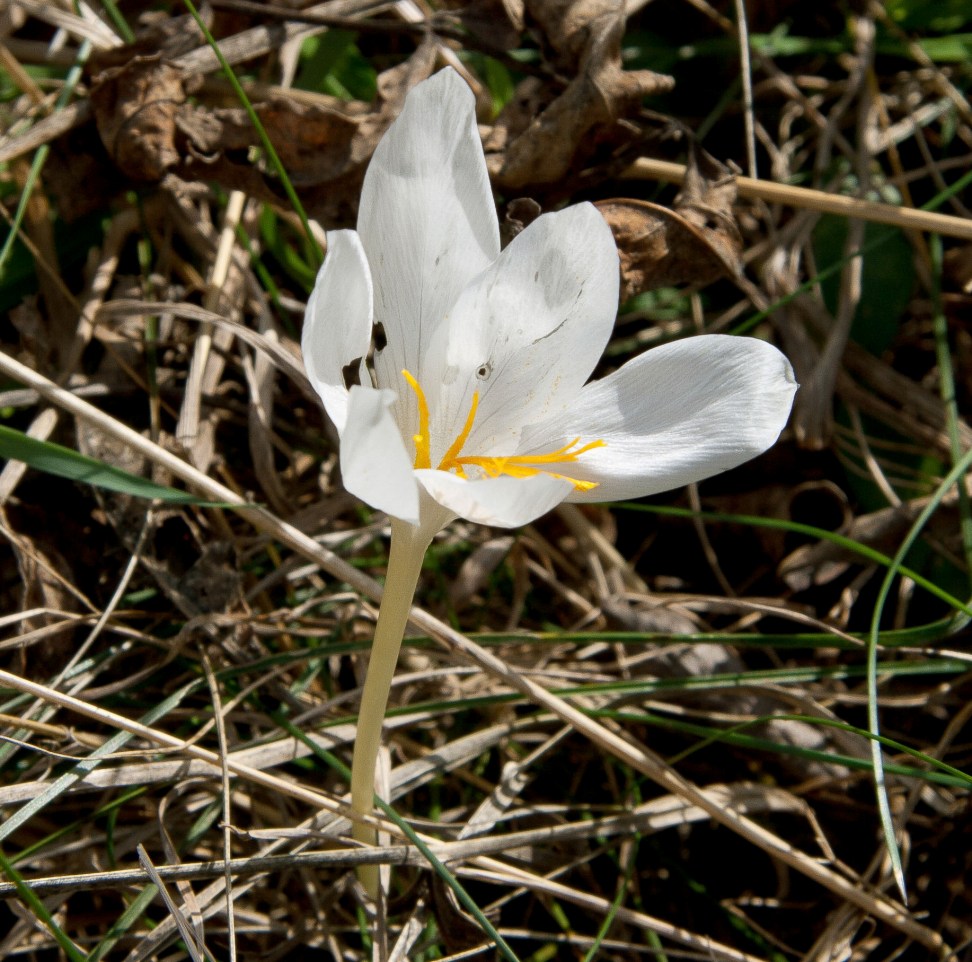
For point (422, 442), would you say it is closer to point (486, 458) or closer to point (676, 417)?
point (486, 458)

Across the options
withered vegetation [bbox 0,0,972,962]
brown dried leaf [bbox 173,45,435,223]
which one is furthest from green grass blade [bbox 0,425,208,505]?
brown dried leaf [bbox 173,45,435,223]

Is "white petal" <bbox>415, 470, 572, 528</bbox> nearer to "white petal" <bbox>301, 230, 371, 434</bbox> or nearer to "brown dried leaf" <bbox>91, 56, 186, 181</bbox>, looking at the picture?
"white petal" <bbox>301, 230, 371, 434</bbox>

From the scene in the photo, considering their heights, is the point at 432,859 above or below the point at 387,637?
below

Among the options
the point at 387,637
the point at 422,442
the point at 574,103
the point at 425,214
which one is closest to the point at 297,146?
the point at 574,103

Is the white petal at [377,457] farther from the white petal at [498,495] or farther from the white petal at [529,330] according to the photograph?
the white petal at [529,330]

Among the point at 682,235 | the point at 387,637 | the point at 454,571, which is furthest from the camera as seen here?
the point at 454,571

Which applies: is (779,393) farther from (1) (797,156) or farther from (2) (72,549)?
(1) (797,156)

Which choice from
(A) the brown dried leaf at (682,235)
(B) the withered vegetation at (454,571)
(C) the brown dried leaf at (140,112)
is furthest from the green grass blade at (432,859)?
(C) the brown dried leaf at (140,112)

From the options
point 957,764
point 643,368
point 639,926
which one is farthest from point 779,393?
point 957,764

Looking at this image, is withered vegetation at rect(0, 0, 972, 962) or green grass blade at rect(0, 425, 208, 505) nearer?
green grass blade at rect(0, 425, 208, 505)
